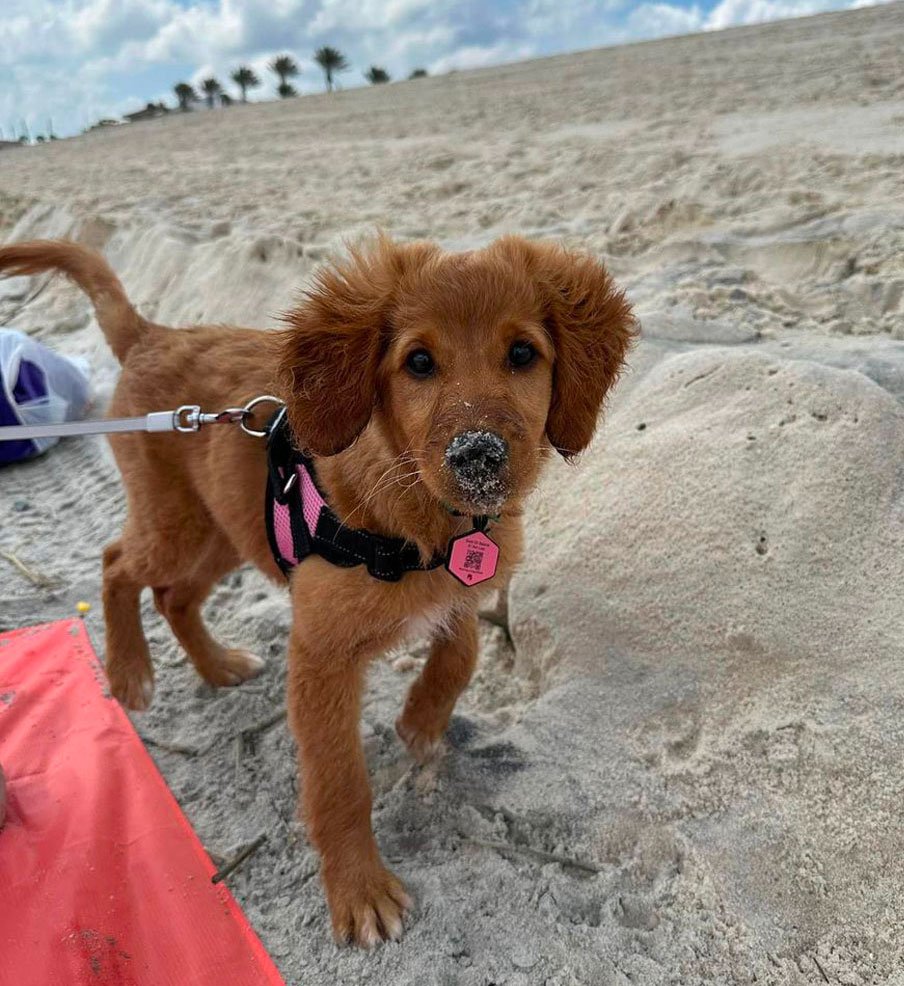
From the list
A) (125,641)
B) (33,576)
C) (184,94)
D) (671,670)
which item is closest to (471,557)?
(671,670)

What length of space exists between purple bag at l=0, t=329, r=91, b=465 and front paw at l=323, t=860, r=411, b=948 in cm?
419

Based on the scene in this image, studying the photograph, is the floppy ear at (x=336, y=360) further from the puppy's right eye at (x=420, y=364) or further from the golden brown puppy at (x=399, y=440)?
the puppy's right eye at (x=420, y=364)

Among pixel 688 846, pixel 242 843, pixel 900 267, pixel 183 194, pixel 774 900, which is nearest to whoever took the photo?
pixel 774 900

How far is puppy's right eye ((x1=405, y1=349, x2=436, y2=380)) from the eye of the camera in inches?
72.0

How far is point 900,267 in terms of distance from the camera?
378cm

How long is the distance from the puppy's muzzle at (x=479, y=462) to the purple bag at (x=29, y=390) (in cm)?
453

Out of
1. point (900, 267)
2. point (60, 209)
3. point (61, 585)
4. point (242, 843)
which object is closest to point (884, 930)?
point (242, 843)

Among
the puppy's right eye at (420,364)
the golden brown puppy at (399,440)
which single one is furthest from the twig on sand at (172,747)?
the puppy's right eye at (420,364)

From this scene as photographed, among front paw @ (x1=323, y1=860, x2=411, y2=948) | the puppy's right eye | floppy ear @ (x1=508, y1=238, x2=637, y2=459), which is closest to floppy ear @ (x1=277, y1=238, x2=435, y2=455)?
the puppy's right eye

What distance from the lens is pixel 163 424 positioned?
240 centimetres

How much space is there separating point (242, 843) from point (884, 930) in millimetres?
1766

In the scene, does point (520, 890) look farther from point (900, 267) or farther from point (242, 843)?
point (900, 267)

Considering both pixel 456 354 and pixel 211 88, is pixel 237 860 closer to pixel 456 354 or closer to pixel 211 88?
pixel 456 354

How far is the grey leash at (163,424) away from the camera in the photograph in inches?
90.8
